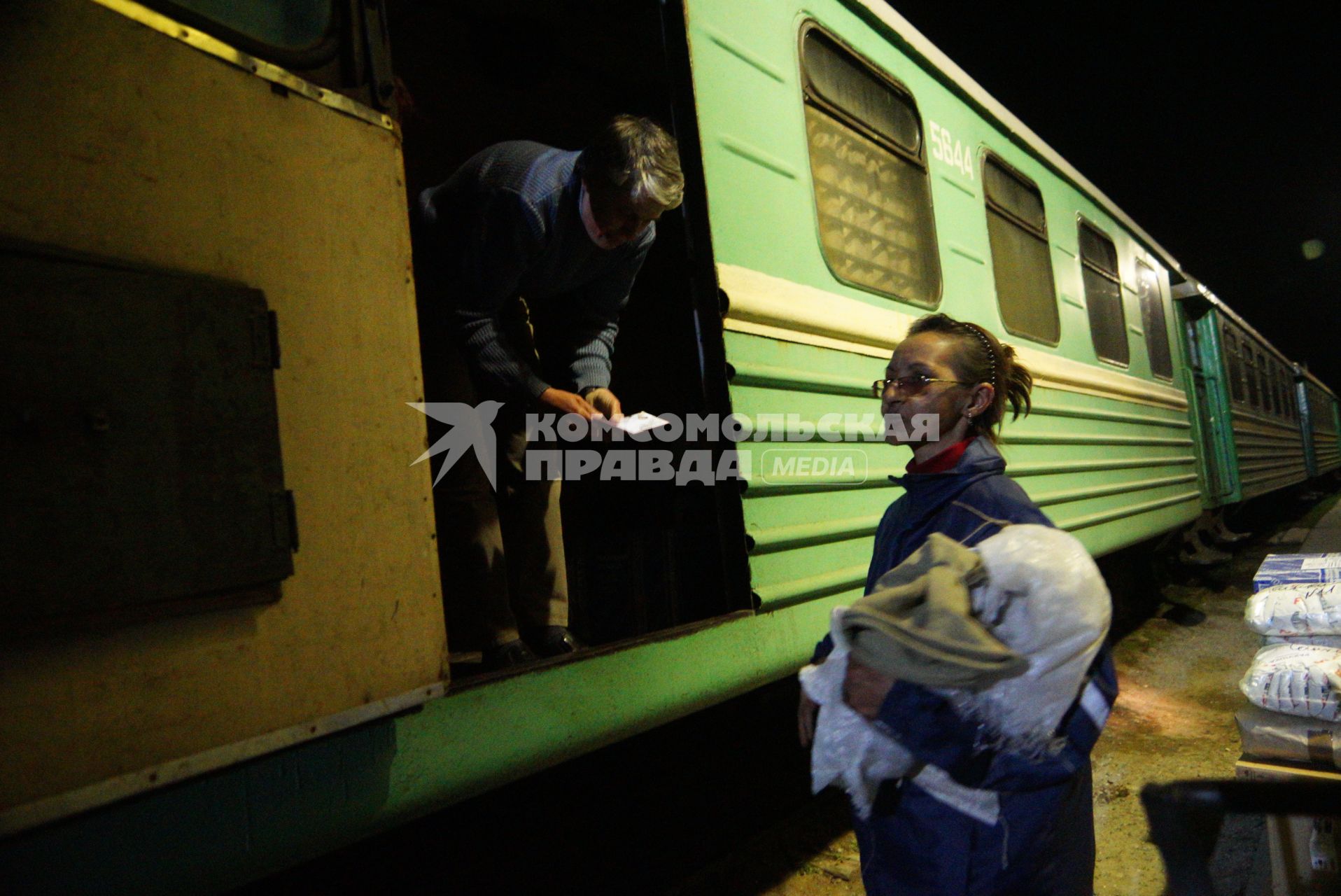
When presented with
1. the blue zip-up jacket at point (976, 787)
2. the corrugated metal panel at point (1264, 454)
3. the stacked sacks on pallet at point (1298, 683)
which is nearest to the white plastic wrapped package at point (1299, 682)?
the stacked sacks on pallet at point (1298, 683)

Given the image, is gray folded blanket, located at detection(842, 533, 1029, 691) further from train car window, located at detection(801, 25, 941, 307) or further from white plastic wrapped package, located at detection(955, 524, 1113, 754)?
train car window, located at detection(801, 25, 941, 307)

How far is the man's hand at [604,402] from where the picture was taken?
6.86 feet

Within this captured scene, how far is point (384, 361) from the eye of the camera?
4.12 feet

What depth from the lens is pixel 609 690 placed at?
1.59 m

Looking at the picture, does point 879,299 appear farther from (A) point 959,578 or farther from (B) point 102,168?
(B) point 102,168

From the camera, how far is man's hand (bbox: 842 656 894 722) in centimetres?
108

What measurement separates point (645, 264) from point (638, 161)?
0.94 m

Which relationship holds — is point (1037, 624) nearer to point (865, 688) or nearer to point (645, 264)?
point (865, 688)

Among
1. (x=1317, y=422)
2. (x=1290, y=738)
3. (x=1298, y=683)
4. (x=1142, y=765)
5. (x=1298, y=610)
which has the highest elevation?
(x=1317, y=422)

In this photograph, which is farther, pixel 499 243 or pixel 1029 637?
pixel 499 243

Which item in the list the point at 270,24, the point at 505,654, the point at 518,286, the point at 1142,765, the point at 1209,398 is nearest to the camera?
the point at 270,24

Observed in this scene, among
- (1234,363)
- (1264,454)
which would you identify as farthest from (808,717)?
(1264,454)

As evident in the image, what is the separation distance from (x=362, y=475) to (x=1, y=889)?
0.62 meters

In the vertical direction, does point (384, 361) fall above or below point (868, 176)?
below
